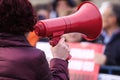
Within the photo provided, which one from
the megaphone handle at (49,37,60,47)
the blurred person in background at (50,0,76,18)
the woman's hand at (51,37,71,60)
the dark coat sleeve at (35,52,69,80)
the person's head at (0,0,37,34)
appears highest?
the blurred person in background at (50,0,76,18)

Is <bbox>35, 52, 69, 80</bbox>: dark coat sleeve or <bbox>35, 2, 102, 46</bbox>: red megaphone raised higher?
<bbox>35, 2, 102, 46</bbox>: red megaphone

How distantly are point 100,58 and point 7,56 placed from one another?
2163 millimetres

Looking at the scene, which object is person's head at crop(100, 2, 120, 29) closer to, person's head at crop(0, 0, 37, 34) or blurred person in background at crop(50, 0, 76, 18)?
blurred person in background at crop(50, 0, 76, 18)

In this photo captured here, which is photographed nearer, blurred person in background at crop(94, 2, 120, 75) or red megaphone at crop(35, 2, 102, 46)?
red megaphone at crop(35, 2, 102, 46)

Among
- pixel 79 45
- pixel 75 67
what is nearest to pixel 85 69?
pixel 75 67

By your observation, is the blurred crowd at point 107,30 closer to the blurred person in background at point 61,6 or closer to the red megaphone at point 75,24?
the blurred person in background at point 61,6

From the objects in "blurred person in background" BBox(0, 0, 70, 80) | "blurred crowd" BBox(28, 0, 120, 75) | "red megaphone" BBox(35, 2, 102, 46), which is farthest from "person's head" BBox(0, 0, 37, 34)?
"blurred crowd" BBox(28, 0, 120, 75)

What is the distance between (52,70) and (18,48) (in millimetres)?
367

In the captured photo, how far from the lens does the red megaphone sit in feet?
12.8

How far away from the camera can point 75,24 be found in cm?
412

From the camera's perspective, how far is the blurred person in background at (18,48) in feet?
11.8

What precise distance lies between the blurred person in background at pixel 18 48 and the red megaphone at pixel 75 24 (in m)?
0.18

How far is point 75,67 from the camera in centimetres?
554

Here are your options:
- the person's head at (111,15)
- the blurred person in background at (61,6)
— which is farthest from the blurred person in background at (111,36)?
the blurred person in background at (61,6)
